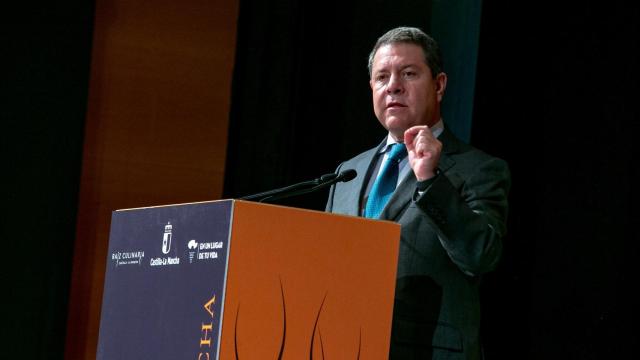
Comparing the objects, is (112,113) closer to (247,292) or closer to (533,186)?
(533,186)

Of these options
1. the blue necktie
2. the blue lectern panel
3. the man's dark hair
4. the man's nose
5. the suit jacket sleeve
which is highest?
the man's dark hair

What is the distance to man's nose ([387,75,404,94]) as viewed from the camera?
2652 millimetres

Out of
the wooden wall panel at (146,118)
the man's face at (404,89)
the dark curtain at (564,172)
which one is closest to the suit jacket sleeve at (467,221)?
the man's face at (404,89)

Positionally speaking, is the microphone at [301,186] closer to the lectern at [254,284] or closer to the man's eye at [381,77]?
the lectern at [254,284]

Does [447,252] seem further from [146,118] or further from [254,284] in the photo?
[146,118]

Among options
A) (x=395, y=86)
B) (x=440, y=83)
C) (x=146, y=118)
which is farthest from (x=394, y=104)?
(x=146, y=118)

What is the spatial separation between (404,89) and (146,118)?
1.87 m

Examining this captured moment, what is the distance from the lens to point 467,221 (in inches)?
84.9

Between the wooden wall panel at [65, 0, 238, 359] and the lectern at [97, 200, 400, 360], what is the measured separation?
2.10m

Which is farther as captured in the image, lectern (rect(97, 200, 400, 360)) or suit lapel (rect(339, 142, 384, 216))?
suit lapel (rect(339, 142, 384, 216))

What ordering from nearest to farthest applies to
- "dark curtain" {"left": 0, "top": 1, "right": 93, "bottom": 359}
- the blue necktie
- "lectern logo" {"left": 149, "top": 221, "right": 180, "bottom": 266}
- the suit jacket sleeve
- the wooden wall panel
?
"lectern logo" {"left": 149, "top": 221, "right": 180, "bottom": 266}, the suit jacket sleeve, the blue necktie, "dark curtain" {"left": 0, "top": 1, "right": 93, "bottom": 359}, the wooden wall panel

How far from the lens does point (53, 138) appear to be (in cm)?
402

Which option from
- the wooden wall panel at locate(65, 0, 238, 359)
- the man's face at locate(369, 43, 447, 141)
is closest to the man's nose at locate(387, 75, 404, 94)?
the man's face at locate(369, 43, 447, 141)

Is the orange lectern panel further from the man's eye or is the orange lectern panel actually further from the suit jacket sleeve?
the man's eye
